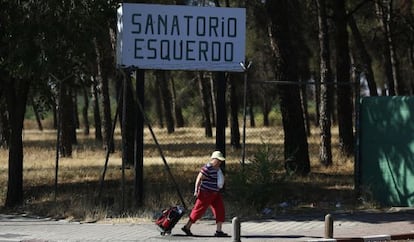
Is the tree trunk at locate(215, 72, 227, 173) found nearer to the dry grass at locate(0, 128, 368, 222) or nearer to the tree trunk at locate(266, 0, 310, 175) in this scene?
the dry grass at locate(0, 128, 368, 222)

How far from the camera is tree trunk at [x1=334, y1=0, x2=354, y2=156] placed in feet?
68.0

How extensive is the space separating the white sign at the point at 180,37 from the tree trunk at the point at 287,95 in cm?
348

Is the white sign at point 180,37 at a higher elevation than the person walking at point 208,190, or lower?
higher

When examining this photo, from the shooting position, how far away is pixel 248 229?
10539 mm

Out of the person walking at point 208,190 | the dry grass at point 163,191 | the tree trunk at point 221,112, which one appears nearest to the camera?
the person walking at point 208,190

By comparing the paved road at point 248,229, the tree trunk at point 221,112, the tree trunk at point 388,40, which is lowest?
the paved road at point 248,229

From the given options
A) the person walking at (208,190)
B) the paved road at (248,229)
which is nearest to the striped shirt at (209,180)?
the person walking at (208,190)

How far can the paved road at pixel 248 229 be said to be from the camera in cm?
985

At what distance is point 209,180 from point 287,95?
6.82 m

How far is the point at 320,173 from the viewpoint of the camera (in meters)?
16.9

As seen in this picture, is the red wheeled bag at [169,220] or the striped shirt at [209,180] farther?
the striped shirt at [209,180]

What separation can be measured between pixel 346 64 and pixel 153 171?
25.0 ft

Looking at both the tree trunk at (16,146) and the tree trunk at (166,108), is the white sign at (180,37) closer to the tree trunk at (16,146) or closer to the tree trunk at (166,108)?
the tree trunk at (16,146)

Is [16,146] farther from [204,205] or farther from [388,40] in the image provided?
[388,40]
